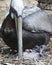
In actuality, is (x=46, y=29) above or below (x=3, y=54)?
above

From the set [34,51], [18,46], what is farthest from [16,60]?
[34,51]

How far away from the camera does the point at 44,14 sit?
3.22m

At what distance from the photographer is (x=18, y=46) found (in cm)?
296

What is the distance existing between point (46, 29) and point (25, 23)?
0.22 metres

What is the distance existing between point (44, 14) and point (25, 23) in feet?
0.90

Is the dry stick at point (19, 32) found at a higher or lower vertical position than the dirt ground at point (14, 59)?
higher

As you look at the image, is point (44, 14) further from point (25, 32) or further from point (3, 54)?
point (3, 54)

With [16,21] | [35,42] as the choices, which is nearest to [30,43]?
[35,42]

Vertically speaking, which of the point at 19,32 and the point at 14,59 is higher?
the point at 19,32

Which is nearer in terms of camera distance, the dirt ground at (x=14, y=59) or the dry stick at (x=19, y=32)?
the dirt ground at (x=14, y=59)

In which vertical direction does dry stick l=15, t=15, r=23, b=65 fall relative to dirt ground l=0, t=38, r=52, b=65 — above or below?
above

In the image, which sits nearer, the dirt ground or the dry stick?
the dirt ground

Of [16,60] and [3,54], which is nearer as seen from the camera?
[16,60]

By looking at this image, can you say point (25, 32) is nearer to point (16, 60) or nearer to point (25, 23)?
point (25, 23)
